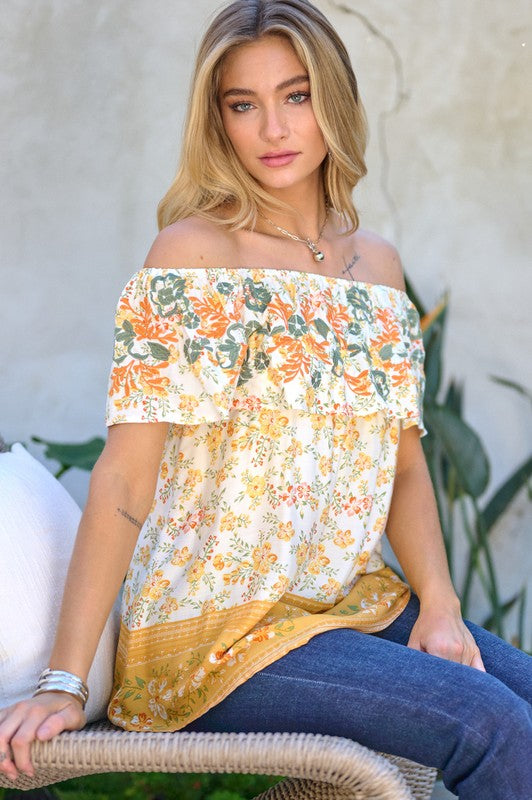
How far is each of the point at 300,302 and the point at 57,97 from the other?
58.3 inches

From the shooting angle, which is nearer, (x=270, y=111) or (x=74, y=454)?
(x=270, y=111)

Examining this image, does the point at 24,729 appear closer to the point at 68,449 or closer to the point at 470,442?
the point at 68,449

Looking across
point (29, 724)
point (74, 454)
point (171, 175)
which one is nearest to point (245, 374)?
point (29, 724)

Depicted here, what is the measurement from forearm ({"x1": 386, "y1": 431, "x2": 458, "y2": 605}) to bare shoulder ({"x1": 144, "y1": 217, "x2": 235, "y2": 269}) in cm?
58

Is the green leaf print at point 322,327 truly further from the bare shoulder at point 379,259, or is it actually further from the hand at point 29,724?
the hand at point 29,724

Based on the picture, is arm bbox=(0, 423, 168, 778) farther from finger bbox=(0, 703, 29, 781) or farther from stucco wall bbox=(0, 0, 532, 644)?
stucco wall bbox=(0, 0, 532, 644)

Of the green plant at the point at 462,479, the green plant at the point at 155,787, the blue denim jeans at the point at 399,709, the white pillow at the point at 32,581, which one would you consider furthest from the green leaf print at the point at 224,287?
the green plant at the point at 155,787

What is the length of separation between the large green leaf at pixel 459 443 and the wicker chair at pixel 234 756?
160 cm

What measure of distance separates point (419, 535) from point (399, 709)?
572 millimetres

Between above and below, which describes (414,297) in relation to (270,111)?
below

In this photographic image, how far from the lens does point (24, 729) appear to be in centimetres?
145

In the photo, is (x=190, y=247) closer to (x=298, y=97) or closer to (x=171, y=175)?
(x=298, y=97)

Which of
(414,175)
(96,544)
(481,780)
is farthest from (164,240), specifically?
(414,175)
